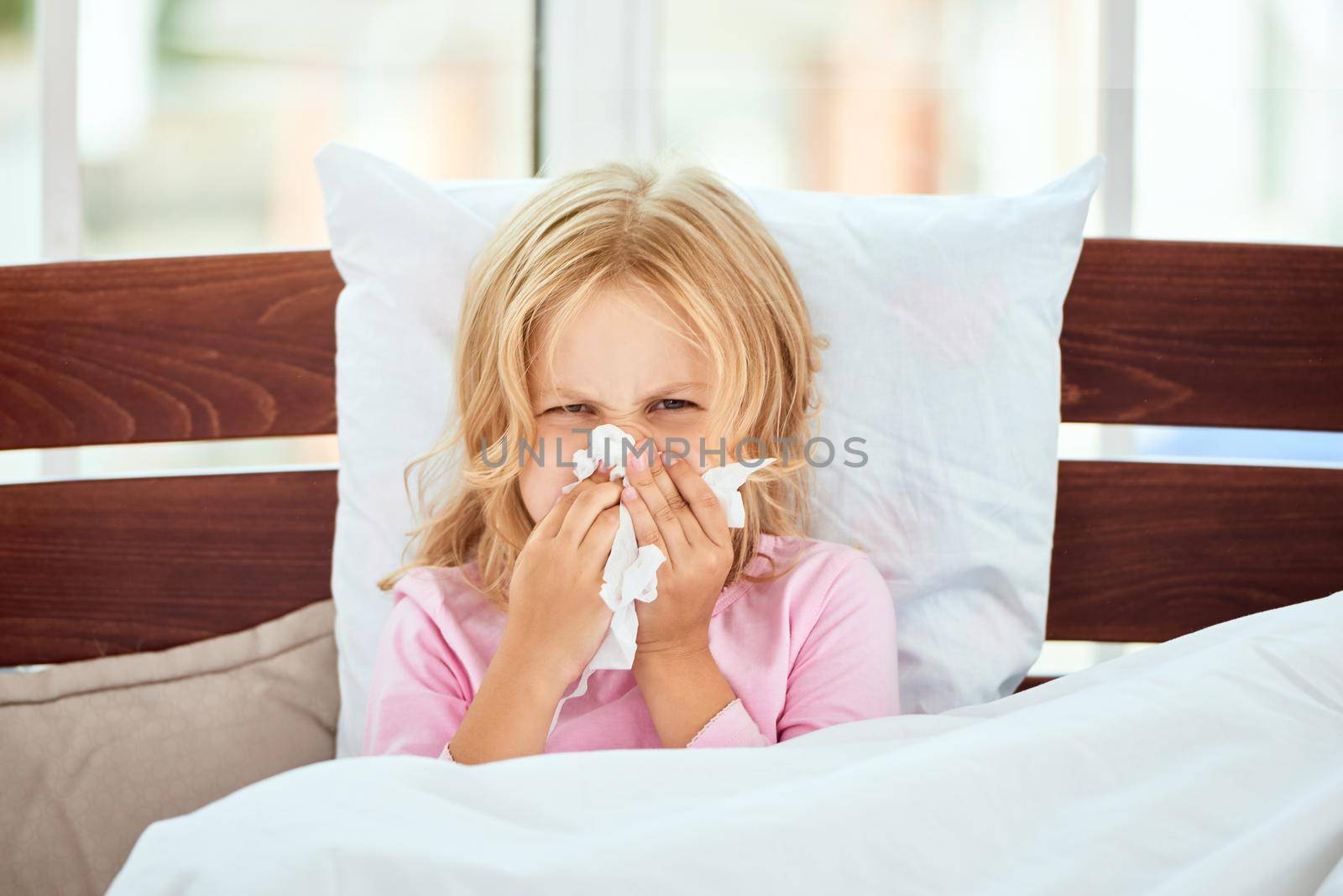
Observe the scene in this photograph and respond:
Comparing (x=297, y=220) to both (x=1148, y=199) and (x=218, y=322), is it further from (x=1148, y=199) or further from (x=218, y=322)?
(x=1148, y=199)

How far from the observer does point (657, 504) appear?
2.97 ft

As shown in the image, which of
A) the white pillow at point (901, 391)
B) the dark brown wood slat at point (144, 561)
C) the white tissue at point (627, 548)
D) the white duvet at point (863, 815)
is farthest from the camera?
the dark brown wood slat at point (144, 561)

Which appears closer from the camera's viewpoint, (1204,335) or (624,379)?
(624,379)

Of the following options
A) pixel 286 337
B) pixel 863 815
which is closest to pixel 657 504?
pixel 863 815

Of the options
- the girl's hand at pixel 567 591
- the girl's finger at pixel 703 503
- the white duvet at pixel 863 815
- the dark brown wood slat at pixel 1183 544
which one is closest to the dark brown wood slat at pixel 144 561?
the girl's hand at pixel 567 591

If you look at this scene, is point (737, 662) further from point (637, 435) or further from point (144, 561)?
point (144, 561)

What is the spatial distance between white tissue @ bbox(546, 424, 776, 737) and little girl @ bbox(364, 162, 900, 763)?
1 cm

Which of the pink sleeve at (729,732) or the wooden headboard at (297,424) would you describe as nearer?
the pink sleeve at (729,732)

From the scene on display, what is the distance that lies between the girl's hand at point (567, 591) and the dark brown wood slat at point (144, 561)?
36cm

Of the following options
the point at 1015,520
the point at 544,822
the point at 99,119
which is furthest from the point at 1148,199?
the point at 99,119

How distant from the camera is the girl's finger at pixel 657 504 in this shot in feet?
2.95

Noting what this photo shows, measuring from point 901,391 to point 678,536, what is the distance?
28cm

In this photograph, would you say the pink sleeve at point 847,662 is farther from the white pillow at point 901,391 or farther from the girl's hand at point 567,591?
the girl's hand at point 567,591

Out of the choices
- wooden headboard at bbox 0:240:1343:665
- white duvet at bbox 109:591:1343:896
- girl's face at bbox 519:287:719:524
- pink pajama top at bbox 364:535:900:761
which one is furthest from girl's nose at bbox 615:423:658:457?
wooden headboard at bbox 0:240:1343:665
